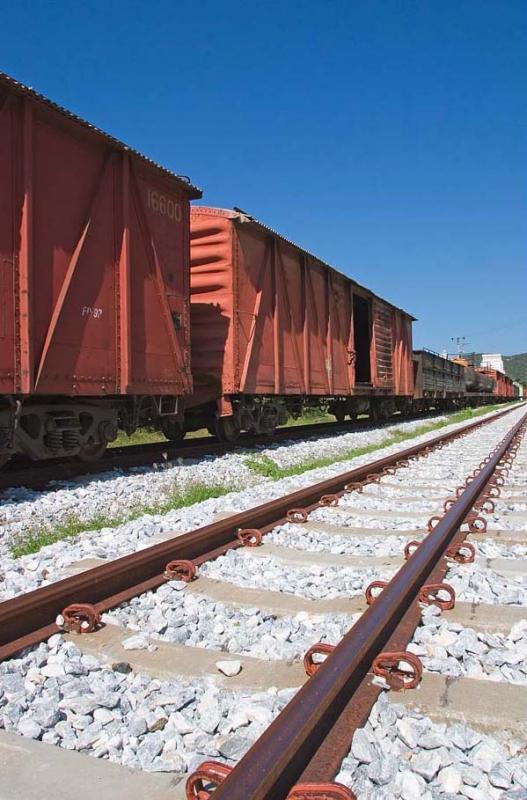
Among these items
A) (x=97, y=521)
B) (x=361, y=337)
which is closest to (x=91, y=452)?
(x=97, y=521)

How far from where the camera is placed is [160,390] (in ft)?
28.3

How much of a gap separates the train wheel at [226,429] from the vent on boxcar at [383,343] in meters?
8.18

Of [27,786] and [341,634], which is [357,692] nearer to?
[341,634]

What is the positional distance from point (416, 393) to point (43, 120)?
20.2 meters

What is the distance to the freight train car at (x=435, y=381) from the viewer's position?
85.1 feet

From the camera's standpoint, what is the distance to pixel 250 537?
4691 millimetres

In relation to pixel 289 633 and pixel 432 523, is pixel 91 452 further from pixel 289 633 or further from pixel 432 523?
pixel 289 633

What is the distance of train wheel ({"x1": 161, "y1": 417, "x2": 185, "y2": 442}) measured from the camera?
36.3 feet

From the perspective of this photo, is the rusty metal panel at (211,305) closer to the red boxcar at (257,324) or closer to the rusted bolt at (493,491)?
the red boxcar at (257,324)

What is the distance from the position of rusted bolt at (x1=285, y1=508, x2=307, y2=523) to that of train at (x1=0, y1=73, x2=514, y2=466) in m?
2.97

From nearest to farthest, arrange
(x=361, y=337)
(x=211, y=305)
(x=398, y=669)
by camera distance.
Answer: (x=398, y=669), (x=211, y=305), (x=361, y=337)

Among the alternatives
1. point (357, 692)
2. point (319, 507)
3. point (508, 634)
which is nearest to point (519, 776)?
point (357, 692)

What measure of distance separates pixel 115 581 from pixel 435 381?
27204mm

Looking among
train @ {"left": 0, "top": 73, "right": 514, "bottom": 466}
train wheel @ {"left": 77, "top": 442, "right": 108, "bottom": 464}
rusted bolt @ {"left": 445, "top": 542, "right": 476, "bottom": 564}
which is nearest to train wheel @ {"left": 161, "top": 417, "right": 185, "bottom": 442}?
train @ {"left": 0, "top": 73, "right": 514, "bottom": 466}
